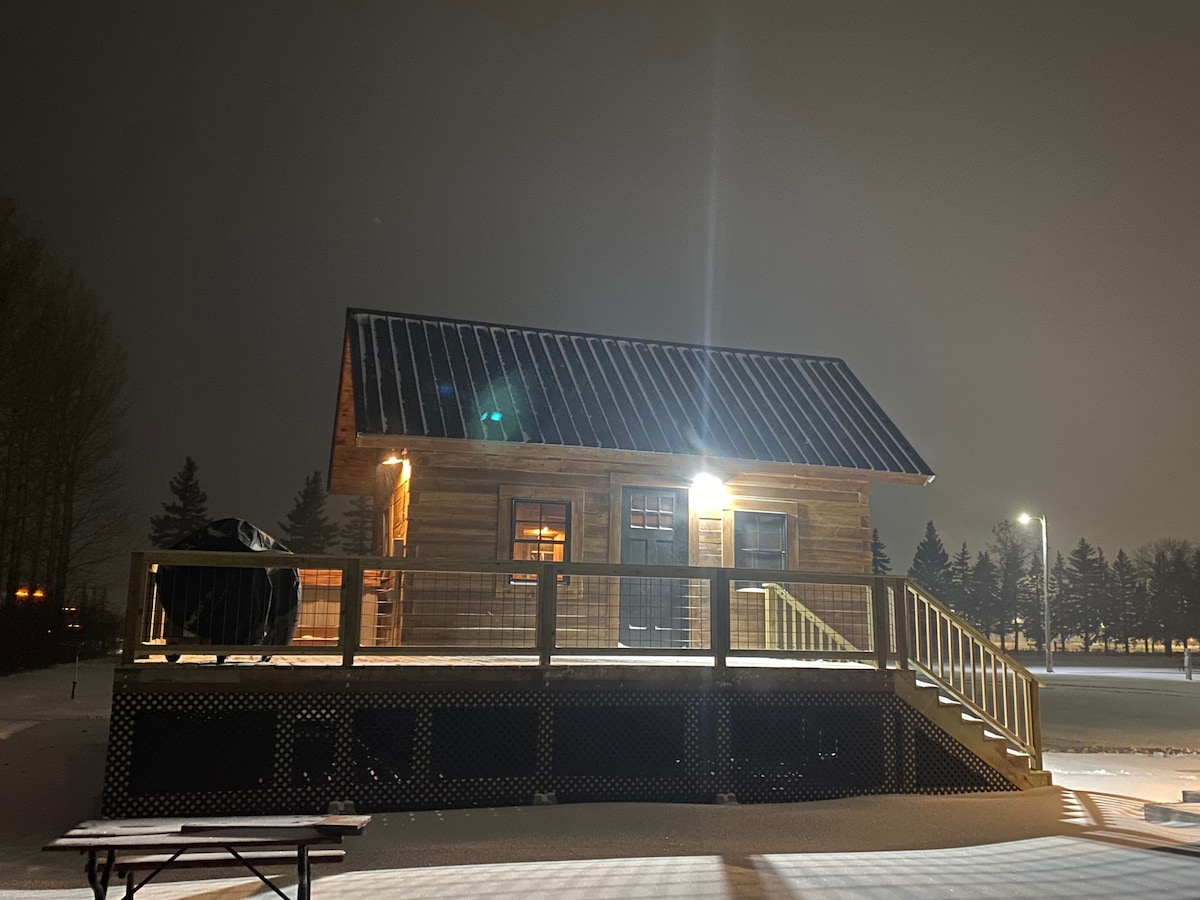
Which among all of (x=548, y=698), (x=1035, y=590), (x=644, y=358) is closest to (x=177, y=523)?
(x=644, y=358)

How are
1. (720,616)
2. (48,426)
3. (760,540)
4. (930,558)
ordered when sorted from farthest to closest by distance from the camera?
(930,558), (48,426), (760,540), (720,616)

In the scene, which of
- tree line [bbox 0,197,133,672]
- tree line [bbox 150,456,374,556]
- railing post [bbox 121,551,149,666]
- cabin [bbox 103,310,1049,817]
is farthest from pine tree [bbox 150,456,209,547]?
railing post [bbox 121,551,149,666]

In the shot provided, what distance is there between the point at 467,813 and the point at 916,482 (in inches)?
414

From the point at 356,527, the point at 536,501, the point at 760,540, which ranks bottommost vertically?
the point at 760,540

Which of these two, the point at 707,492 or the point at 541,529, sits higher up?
the point at 707,492

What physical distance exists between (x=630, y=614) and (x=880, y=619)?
4792 mm

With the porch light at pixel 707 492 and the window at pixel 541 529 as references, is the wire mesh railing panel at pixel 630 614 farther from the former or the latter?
the porch light at pixel 707 492

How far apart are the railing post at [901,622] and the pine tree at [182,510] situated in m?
67.4

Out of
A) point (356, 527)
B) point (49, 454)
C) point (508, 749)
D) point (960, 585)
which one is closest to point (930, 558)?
point (960, 585)

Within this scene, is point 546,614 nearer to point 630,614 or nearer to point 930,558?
point 630,614

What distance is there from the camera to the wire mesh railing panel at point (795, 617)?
15.5m

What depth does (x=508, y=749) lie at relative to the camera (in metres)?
10.2

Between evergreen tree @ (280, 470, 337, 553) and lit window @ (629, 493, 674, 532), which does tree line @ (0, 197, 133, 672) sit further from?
evergreen tree @ (280, 470, 337, 553)

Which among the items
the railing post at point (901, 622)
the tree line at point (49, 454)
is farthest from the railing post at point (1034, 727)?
the tree line at point (49, 454)
